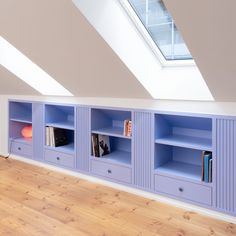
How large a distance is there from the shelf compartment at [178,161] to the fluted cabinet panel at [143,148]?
0.31ft

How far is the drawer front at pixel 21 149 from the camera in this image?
426 centimetres

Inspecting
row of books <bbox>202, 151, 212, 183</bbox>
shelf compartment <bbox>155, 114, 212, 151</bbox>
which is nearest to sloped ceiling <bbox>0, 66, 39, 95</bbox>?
shelf compartment <bbox>155, 114, 212, 151</bbox>

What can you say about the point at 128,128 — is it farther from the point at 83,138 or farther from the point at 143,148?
the point at 83,138

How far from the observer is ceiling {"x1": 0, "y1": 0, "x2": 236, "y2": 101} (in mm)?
1683

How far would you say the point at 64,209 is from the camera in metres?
Answer: 2.75

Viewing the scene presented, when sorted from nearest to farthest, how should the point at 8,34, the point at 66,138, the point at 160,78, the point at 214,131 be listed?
the point at 214,131, the point at 8,34, the point at 160,78, the point at 66,138

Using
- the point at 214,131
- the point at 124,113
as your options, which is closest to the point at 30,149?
the point at 124,113

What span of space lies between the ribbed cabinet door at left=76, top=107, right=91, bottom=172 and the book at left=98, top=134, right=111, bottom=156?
138 millimetres

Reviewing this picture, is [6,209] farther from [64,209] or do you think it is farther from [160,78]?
[160,78]

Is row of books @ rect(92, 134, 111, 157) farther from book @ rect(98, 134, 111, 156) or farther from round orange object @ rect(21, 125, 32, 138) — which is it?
round orange object @ rect(21, 125, 32, 138)

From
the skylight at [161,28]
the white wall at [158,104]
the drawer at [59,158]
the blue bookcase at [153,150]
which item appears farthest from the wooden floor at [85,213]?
the skylight at [161,28]

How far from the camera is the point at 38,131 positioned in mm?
4105

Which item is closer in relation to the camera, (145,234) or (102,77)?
(145,234)

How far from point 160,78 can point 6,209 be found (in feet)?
6.45
